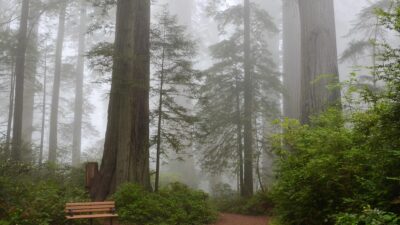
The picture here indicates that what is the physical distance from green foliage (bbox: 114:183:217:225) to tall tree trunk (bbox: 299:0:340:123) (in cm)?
383

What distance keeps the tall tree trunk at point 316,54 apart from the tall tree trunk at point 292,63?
310 inches

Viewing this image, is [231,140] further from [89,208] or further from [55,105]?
[55,105]

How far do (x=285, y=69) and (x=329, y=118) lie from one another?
15.3 m

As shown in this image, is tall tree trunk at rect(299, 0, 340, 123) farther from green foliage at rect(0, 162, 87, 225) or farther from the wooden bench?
green foliage at rect(0, 162, 87, 225)

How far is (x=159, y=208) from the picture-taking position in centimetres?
916

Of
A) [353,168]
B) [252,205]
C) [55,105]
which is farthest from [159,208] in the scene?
[55,105]

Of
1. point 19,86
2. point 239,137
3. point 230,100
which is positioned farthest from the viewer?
point 19,86

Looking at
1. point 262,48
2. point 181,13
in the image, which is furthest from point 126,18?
point 181,13

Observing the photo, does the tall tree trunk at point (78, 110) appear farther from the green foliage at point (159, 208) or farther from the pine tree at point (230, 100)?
the green foliage at point (159, 208)

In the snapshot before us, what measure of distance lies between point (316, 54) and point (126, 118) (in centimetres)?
Result: 546

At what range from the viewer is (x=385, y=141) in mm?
4094

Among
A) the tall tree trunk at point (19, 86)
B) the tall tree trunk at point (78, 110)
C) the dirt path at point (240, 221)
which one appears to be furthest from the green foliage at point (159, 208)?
the tall tree trunk at point (78, 110)

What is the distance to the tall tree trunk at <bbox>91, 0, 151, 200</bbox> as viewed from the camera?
10.3 m

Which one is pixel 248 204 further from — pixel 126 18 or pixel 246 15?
pixel 246 15
